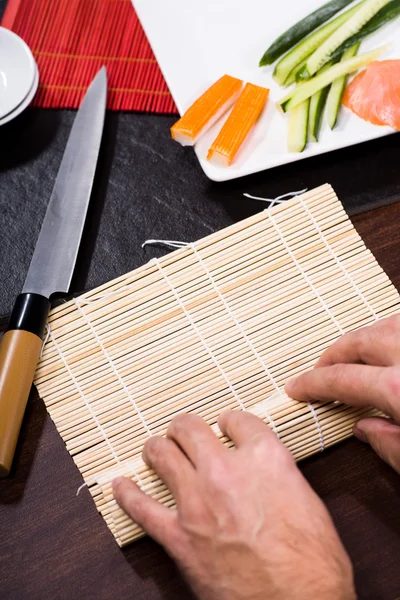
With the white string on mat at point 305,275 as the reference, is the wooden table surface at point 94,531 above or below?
below

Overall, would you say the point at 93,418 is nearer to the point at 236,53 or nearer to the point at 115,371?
the point at 115,371

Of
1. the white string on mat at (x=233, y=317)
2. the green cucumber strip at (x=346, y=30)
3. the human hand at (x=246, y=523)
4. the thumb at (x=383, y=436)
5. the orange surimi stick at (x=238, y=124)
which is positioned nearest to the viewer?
the human hand at (x=246, y=523)

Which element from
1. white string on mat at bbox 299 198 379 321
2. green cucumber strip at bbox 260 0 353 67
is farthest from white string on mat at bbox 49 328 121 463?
green cucumber strip at bbox 260 0 353 67

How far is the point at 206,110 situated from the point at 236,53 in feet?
0.71

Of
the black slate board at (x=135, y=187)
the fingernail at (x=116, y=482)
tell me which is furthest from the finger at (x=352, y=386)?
the black slate board at (x=135, y=187)

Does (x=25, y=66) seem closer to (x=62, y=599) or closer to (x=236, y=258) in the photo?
(x=236, y=258)

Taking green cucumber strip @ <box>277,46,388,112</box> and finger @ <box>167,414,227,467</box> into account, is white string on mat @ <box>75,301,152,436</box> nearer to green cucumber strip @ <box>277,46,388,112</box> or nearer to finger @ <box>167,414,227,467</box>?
finger @ <box>167,414,227,467</box>

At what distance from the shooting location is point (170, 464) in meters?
0.97

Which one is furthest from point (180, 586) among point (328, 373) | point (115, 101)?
point (115, 101)

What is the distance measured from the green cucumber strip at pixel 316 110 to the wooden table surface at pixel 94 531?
615 millimetres

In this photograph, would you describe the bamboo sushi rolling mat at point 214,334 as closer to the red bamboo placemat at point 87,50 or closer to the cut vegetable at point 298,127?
the cut vegetable at point 298,127

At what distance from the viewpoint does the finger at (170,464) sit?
3.11 ft

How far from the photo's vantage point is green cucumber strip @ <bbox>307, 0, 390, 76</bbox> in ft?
4.50

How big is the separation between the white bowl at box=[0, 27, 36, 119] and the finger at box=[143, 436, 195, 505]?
30.2 inches
